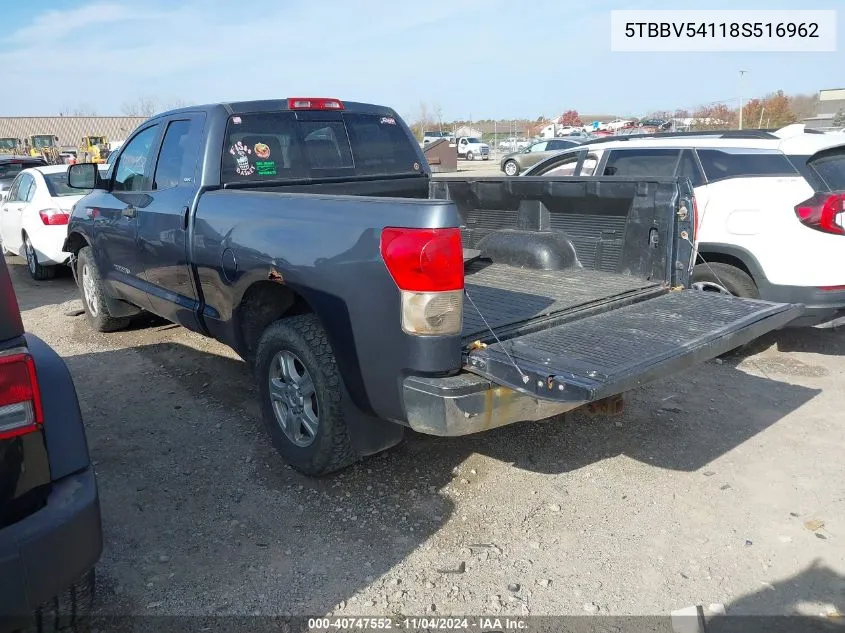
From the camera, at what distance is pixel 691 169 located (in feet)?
19.4

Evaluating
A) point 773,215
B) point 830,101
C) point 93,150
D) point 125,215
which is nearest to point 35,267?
point 125,215

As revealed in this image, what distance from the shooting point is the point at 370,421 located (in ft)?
10.9

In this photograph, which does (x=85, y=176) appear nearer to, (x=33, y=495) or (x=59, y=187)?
(x=59, y=187)

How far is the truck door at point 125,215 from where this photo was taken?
498 cm

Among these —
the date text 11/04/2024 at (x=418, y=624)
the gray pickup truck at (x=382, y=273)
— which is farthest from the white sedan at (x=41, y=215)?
the date text 11/04/2024 at (x=418, y=624)

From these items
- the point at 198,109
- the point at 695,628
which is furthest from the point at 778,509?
the point at 198,109

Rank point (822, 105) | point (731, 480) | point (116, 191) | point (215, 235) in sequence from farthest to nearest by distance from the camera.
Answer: point (822, 105) < point (116, 191) < point (215, 235) < point (731, 480)

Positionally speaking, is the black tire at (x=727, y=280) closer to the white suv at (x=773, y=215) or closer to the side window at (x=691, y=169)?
the white suv at (x=773, y=215)

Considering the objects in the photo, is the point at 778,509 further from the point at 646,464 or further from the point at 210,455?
the point at 210,455

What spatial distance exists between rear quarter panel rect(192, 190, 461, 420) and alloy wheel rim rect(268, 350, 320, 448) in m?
0.39

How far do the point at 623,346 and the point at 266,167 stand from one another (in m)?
2.63

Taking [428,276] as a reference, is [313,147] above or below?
above

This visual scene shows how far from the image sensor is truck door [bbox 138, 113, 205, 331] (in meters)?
4.33

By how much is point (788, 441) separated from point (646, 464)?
39.1 inches
